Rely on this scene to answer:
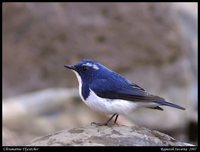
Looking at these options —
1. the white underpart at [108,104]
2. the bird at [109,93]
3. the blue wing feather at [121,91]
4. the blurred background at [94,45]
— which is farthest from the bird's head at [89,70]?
the blurred background at [94,45]

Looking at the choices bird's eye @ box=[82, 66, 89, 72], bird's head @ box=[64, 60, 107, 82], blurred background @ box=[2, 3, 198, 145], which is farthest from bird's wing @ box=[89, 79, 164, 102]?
blurred background @ box=[2, 3, 198, 145]

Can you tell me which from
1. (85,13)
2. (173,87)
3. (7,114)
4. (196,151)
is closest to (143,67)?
(173,87)

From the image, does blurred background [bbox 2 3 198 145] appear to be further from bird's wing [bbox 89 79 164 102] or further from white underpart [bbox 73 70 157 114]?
white underpart [bbox 73 70 157 114]

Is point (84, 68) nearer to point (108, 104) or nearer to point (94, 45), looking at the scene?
point (108, 104)

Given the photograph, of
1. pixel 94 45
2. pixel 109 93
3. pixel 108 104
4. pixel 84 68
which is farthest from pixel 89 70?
pixel 94 45

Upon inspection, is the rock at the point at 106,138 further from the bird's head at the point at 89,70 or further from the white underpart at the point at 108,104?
the bird's head at the point at 89,70

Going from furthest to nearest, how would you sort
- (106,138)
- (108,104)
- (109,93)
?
(109,93) < (108,104) < (106,138)
